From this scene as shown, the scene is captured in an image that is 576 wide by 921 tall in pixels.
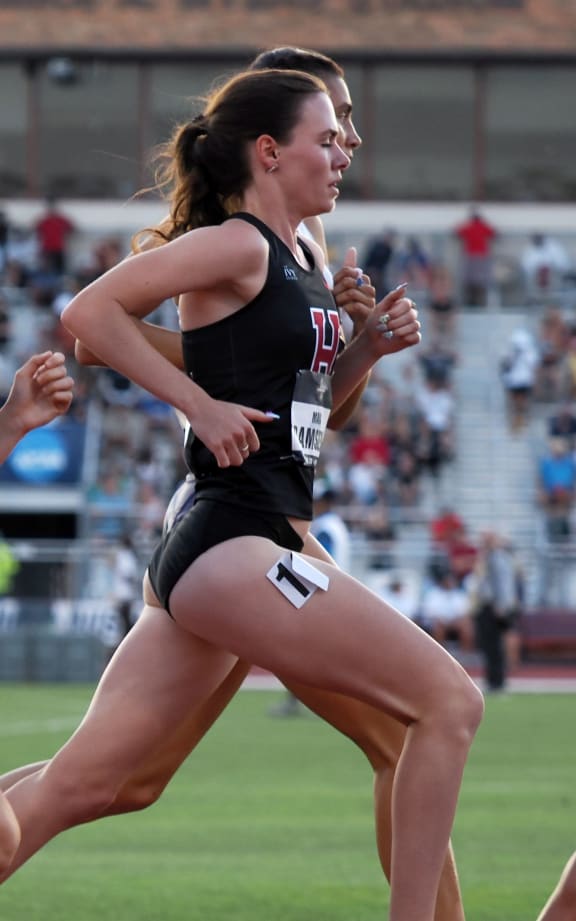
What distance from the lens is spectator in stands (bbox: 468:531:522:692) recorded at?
74.0 feet

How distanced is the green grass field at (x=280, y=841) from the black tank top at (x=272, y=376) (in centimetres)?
81

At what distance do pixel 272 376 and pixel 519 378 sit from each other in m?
26.5

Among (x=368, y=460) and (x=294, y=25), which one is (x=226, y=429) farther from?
(x=294, y=25)

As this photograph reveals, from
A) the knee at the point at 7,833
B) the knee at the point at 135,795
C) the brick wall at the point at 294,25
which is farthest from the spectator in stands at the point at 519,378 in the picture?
the knee at the point at 7,833

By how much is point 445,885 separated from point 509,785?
7.33m

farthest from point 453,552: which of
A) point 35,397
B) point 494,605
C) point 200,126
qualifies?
point 35,397

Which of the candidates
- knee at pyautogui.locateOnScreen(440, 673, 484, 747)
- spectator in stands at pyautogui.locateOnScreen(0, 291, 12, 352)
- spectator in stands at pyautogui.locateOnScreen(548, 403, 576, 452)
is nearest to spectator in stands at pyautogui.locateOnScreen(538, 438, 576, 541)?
spectator in stands at pyautogui.locateOnScreen(548, 403, 576, 452)

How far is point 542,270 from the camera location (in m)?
34.8

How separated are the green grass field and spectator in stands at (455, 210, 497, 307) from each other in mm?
18740

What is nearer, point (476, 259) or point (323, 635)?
point (323, 635)

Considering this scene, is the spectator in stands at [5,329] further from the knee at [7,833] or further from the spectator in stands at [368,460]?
Result: the knee at [7,833]

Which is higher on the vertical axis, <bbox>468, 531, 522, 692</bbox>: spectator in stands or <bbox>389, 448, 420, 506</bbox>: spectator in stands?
<bbox>389, 448, 420, 506</bbox>: spectator in stands

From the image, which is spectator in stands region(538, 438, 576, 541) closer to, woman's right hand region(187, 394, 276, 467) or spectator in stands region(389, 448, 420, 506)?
spectator in stands region(389, 448, 420, 506)

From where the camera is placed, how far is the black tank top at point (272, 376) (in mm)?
5254
